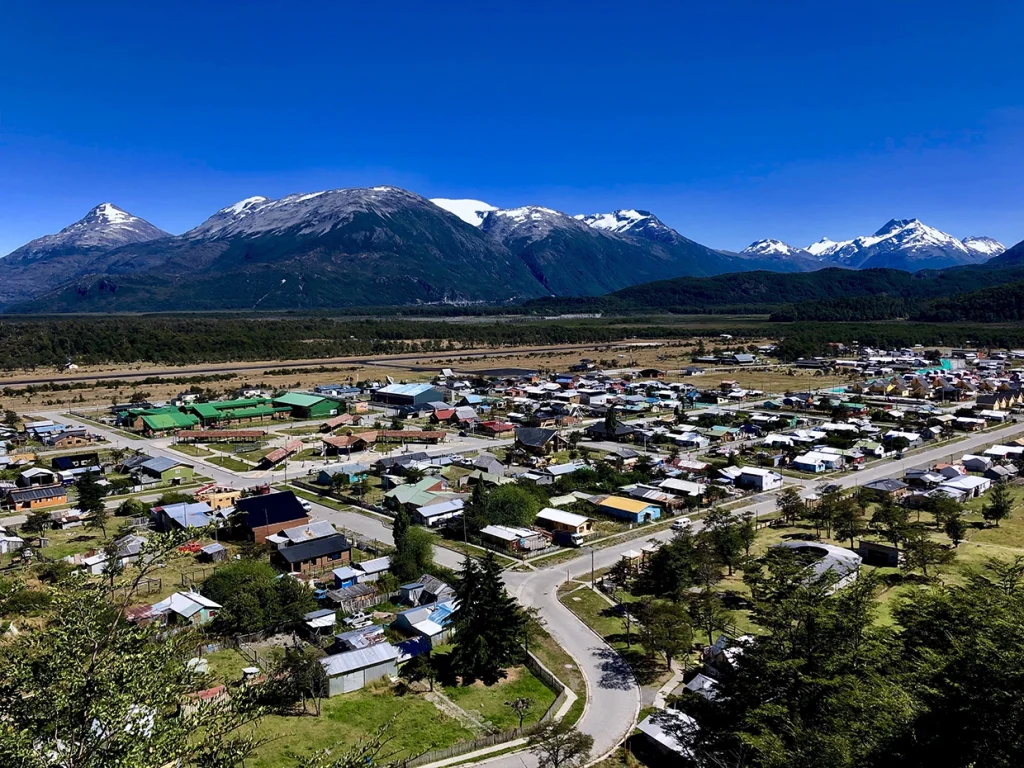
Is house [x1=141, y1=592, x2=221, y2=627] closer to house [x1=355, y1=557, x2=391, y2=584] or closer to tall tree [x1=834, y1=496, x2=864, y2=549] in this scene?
house [x1=355, y1=557, x2=391, y2=584]

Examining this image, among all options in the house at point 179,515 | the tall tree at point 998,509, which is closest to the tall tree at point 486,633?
the house at point 179,515

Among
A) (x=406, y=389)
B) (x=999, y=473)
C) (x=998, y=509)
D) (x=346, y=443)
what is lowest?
(x=999, y=473)

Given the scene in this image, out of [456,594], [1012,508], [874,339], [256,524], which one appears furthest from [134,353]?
[874,339]

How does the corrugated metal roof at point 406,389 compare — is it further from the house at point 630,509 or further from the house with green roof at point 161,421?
the house at point 630,509

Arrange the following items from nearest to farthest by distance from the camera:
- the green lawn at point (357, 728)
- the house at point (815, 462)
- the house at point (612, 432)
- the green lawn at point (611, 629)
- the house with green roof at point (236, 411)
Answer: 1. the green lawn at point (357, 728)
2. the green lawn at point (611, 629)
3. the house at point (815, 462)
4. the house at point (612, 432)
5. the house with green roof at point (236, 411)

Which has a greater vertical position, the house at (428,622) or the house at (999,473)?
the house at (428,622)

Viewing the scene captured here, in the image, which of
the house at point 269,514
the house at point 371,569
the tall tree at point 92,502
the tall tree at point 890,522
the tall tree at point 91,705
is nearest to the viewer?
the tall tree at point 91,705

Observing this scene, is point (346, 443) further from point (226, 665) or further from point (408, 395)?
point (226, 665)

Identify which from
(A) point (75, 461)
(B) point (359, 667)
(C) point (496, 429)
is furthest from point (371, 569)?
(A) point (75, 461)

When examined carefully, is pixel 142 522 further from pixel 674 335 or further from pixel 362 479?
pixel 674 335
